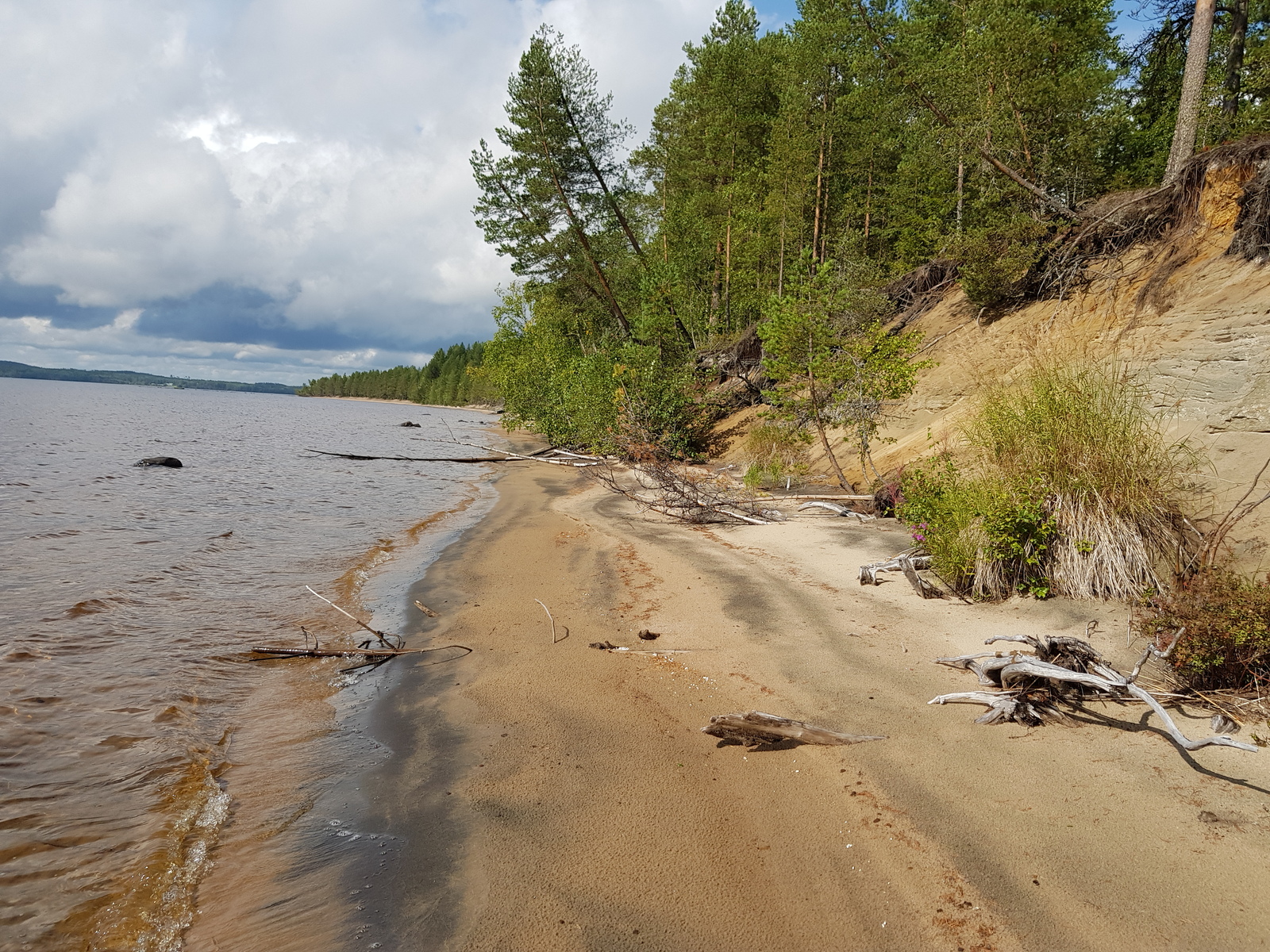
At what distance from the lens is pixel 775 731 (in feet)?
13.8

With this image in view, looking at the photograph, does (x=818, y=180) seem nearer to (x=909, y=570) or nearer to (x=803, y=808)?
(x=909, y=570)

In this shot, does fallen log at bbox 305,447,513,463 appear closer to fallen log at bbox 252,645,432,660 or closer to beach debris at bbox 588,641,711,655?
fallen log at bbox 252,645,432,660

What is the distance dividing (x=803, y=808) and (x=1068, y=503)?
4129mm

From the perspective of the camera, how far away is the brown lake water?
329 cm

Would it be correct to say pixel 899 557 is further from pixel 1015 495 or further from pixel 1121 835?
pixel 1121 835

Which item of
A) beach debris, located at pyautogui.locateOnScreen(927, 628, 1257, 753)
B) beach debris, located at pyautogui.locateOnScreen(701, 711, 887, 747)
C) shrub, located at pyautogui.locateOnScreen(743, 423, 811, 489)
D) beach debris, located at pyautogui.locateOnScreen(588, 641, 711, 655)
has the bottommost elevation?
beach debris, located at pyautogui.locateOnScreen(588, 641, 711, 655)

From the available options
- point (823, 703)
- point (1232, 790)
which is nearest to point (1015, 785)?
point (1232, 790)

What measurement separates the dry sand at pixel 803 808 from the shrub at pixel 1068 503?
1.31 ft

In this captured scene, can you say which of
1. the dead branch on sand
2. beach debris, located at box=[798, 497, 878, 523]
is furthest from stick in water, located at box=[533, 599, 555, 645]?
beach debris, located at box=[798, 497, 878, 523]

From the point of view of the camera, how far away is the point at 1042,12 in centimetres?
1912

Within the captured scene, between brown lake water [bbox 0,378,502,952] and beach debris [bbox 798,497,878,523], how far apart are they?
690cm

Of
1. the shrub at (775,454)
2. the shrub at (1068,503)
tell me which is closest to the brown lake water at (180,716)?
the shrub at (1068,503)

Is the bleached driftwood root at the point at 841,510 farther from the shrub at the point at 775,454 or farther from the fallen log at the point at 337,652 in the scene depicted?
the fallen log at the point at 337,652

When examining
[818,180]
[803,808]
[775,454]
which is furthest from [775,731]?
[818,180]
